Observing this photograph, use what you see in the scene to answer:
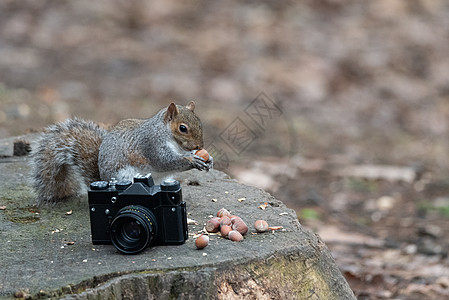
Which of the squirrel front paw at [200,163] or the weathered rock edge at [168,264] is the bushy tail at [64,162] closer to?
the weathered rock edge at [168,264]

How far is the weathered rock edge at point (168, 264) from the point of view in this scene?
198 cm

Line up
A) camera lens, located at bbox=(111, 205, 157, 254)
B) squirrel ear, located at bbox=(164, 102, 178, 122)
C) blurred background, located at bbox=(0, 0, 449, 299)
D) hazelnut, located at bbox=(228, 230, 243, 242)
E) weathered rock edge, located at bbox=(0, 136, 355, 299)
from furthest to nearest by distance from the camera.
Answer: blurred background, located at bbox=(0, 0, 449, 299) < squirrel ear, located at bbox=(164, 102, 178, 122) < hazelnut, located at bbox=(228, 230, 243, 242) < camera lens, located at bbox=(111, 205, 157, 254) < weathered rock edge, located at bbox=(0, 136, 355, 299)

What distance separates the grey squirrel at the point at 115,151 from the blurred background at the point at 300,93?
1.06 m

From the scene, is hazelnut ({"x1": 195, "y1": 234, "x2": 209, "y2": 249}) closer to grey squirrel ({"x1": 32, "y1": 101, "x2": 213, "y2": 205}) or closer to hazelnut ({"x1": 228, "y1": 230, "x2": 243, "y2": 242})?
hazelnut ({"x1": 228, "y1": 230, "x2": 243, "y2": 242})

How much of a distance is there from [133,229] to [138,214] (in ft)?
Result: 0.25

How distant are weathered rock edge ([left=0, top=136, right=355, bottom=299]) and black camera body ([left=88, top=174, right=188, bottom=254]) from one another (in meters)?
0.04

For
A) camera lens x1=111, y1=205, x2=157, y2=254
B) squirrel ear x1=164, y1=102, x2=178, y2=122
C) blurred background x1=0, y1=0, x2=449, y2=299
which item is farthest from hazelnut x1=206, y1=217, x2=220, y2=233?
blurred background x1=0, y1=0, x2=449, y2=299

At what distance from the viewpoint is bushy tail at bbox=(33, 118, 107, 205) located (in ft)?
9.01

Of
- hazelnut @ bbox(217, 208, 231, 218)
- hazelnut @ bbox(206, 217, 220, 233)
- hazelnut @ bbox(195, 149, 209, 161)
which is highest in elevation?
hazelnut @ bbox(195, 149, 209, 161)

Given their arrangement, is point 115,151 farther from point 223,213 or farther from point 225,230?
point 225,230

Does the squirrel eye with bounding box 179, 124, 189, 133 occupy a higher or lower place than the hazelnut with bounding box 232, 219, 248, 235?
higher

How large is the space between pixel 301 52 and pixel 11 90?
11.8 feet

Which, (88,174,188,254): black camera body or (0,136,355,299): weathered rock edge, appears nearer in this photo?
(0,136,355,299): weathered rock edge

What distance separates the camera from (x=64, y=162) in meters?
2.76
